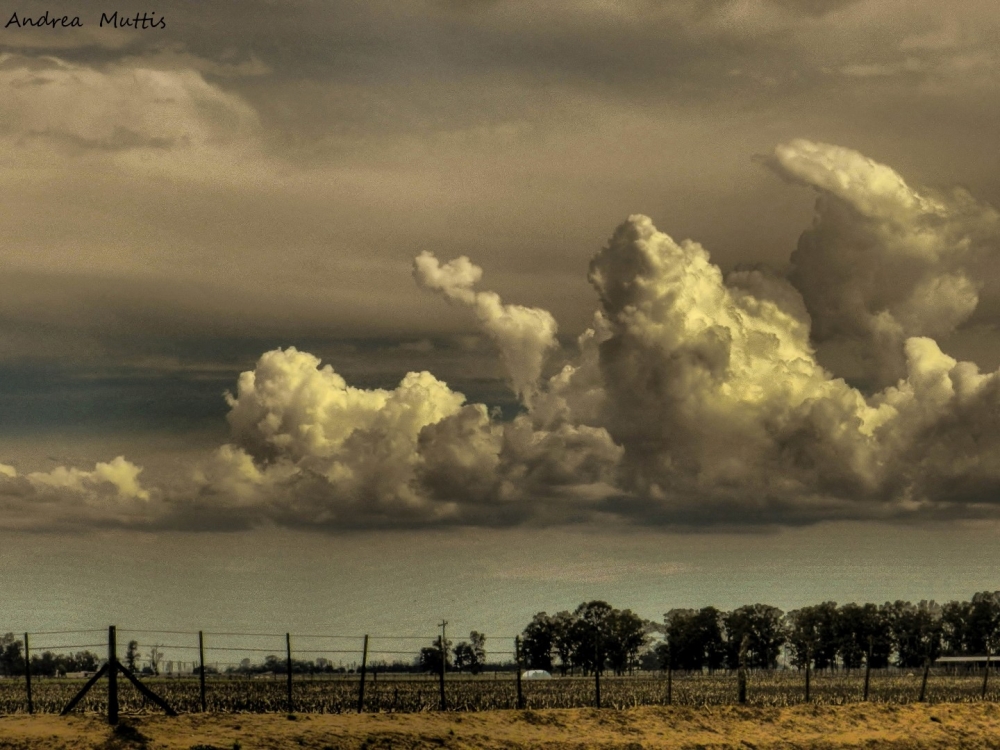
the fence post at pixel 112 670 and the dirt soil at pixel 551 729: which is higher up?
the fence post at pixel 112 670

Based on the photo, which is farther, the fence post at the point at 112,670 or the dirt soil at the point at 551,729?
the fence post at the point at 112,670

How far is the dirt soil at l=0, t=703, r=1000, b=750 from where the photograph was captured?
48188 millimetres

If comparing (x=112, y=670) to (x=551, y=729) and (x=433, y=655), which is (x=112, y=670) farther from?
(x=433, y=655)

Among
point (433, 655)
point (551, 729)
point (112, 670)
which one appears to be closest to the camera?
point (112, 670)

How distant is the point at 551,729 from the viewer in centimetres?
5978

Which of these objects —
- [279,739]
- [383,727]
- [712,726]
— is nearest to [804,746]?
[712,726]

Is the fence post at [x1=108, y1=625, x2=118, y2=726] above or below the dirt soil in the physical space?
above

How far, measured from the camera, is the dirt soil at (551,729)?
1897 inches

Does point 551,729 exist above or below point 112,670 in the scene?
below

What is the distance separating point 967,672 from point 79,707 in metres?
135

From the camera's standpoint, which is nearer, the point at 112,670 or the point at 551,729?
the point at 112,670

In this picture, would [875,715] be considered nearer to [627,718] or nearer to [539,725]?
[627,718]

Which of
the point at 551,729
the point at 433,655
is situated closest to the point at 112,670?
the point at 551,729

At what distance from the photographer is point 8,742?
150ft
